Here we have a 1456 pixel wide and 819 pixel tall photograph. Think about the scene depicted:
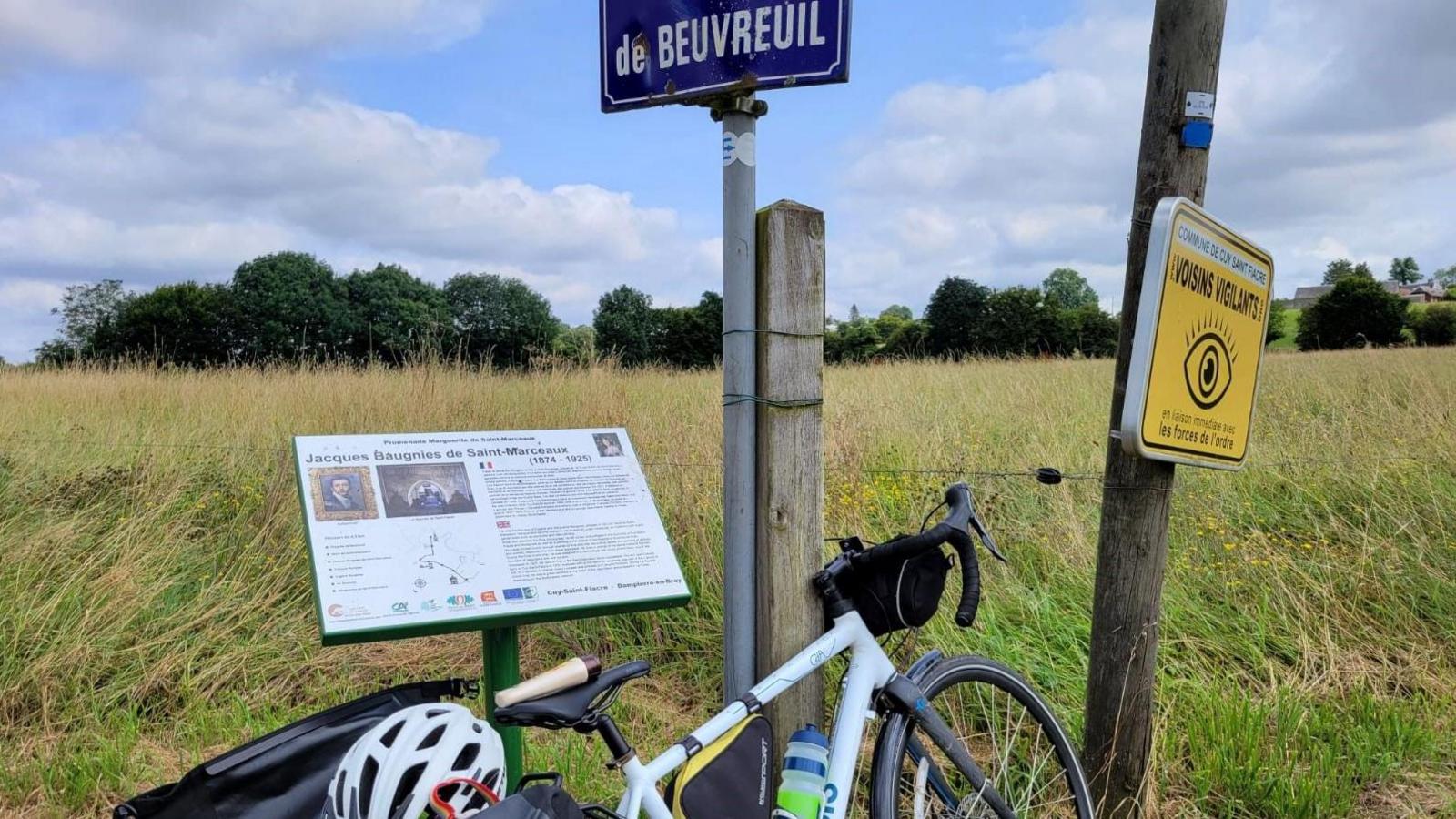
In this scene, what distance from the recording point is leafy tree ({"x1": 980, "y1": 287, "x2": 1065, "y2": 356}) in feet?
94.5

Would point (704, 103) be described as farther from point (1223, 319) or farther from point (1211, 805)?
point (1211, 805)

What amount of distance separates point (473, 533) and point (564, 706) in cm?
74

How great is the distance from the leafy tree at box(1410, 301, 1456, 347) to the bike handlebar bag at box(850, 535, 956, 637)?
25.0 metres

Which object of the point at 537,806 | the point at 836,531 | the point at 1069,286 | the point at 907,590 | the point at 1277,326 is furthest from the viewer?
the point at 1069,286

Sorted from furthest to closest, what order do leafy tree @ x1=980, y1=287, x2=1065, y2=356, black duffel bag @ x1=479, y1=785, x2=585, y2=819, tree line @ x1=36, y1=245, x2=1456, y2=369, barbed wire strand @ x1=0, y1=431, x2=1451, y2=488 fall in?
1. leafy tree @ x1=980, y1=287, x2=1065, y2=356
2. tree line @ x1=36, y1=245, x2=1456, y2=369
3. barbed wire strand @ x1=0, y1=431, x2=1451, y2=488
4. black duffel bag @ x1=479, y1=785, x2=585, y2=819

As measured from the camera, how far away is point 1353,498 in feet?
16.1

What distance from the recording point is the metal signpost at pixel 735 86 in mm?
2318

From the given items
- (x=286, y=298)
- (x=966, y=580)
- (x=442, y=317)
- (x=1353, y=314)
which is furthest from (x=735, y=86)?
(x=1353, y=314)

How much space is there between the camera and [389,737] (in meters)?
1.68

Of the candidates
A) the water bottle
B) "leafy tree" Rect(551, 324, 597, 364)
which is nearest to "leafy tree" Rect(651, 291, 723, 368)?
"leafy tree" Rect(551, 324, 597, 364)

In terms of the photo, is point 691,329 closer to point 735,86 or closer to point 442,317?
point 442,317

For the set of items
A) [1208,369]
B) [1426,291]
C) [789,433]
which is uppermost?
[1426,291]

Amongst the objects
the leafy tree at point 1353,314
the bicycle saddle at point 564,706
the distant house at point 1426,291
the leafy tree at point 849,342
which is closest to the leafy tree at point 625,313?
the leafy tree at point 849,342

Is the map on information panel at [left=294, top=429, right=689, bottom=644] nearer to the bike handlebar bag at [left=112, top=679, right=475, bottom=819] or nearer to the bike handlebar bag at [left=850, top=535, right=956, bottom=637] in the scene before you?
the bike handlebar bag at [left=112, top=679, right=475, bottom=819]
